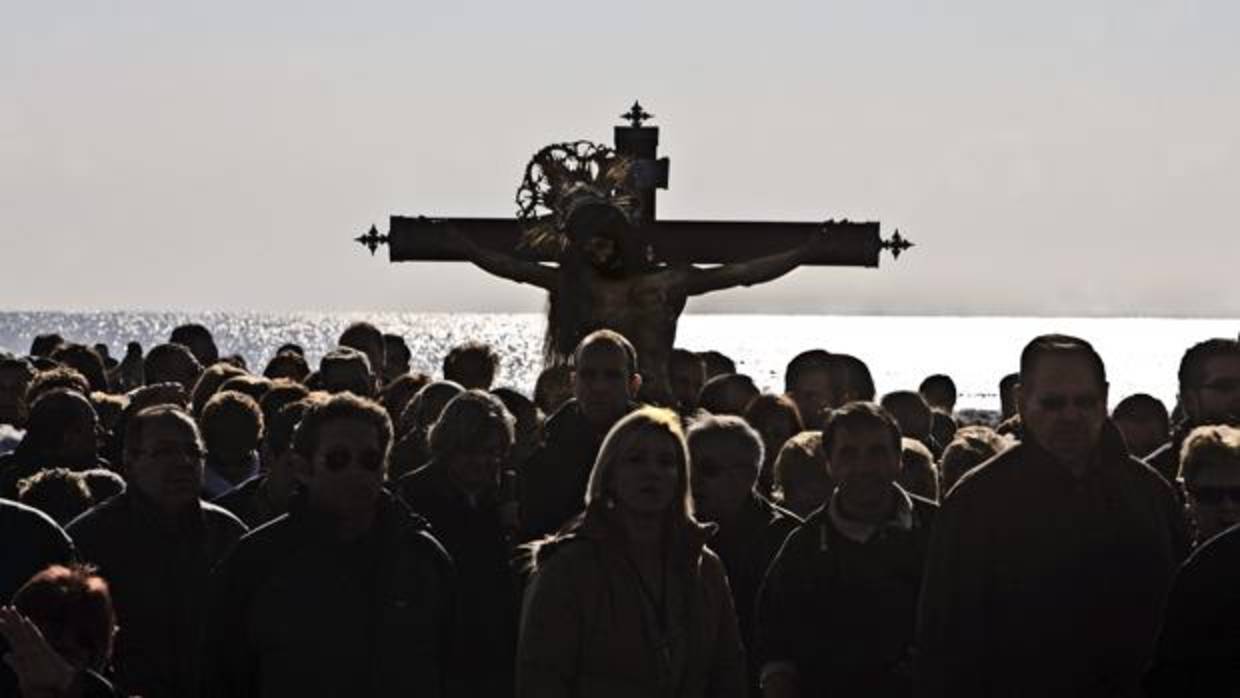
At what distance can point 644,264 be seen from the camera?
17.2m

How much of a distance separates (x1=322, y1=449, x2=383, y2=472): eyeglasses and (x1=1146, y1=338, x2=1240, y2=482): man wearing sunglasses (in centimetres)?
345

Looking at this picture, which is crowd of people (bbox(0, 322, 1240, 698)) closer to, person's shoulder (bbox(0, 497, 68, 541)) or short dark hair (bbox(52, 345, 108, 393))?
person's shoulder (bbox(0, 497, 68, 541))

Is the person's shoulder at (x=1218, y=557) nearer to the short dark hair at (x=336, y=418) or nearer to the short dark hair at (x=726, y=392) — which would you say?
the short dark hair at (x=336, y=418)

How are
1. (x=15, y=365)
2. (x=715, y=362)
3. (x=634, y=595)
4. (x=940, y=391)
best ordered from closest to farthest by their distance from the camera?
(x=634, y=595) < (x=15, y=365) < (x=715, y=362) < (x=940, y=391)

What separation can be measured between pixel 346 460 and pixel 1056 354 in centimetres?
206

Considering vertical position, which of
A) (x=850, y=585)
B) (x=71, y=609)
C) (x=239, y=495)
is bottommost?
(x=850, y=585)

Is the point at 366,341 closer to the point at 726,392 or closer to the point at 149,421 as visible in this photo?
the point at 726,392

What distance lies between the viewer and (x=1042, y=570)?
877 cm

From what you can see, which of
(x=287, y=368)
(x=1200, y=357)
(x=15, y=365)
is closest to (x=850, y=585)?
(x=1200, y=357)

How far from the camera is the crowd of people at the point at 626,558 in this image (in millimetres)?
8234

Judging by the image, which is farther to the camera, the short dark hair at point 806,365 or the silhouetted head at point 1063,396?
the short dark hair at point 806,365

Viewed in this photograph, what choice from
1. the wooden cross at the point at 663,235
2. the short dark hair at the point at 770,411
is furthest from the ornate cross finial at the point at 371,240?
the short dark hair at the point at 770,411

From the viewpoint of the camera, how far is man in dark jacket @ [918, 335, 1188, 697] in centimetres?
875

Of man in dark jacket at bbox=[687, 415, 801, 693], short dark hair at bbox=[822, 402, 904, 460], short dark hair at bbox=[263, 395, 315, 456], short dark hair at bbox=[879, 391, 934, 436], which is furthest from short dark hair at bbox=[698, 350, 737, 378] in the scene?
short dark hair at bbox=[822, 402, 904, 460]
